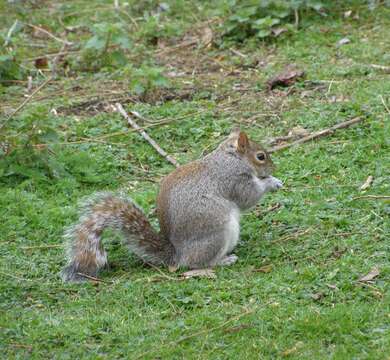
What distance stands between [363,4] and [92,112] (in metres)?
2.92

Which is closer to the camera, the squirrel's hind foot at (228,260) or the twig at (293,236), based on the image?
the squirrel's hind foot at (228,260)

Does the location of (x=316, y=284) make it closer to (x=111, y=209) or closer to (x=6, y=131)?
(x=111, y=209)

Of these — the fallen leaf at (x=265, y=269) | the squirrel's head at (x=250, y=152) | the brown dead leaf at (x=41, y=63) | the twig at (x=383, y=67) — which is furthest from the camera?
the brown dead leaf at (x=41, y=63)

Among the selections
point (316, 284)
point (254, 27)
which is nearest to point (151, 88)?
point (254, 27)

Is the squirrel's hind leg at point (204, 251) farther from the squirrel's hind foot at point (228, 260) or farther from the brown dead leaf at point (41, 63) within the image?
the brown dead leaf at point (41, 63)

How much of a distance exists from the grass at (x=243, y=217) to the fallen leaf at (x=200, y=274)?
9 cm

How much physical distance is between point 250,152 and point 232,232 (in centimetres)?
56

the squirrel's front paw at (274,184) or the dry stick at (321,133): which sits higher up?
the squirrel's front paw at (274,184)

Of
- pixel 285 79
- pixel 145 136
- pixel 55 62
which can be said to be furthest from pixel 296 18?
pixel 145 136

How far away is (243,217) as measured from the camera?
5375 mm

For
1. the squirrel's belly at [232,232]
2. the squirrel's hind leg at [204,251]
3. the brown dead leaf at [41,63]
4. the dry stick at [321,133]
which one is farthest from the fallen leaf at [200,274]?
the brown dead leaf at [41,63]

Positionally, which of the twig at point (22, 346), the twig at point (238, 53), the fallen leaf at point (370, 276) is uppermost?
the twig at point (22, 346)

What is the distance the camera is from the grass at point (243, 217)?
3887 mm

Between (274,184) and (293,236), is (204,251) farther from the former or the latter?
(274,184)
